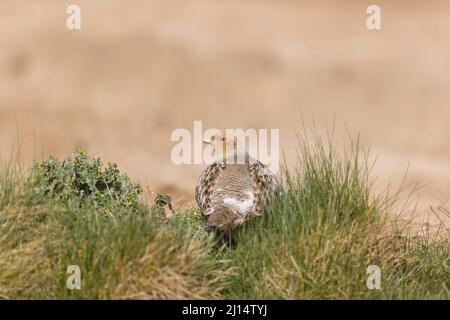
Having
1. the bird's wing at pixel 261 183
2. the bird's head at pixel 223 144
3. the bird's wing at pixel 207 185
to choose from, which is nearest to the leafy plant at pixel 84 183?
the bird's wing at pixel 207 185

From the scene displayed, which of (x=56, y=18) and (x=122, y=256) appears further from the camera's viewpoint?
(x=56, y=18)

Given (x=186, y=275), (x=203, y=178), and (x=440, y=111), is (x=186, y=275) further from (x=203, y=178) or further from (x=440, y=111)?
(x=440, y=111)

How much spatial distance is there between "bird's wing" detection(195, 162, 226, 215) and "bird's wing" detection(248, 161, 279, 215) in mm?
315

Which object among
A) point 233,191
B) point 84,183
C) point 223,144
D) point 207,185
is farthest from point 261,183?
point 84,183

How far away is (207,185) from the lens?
9.23m

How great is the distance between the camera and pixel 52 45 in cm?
1984

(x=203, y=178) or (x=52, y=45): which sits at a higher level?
(x=52, y=45)

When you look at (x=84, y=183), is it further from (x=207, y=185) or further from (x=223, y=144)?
(x=223, y=144)

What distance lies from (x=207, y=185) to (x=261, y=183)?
1.76ft

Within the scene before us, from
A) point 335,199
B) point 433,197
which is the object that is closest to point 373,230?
point 335,199

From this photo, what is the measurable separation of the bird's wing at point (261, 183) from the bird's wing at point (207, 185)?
315mm
